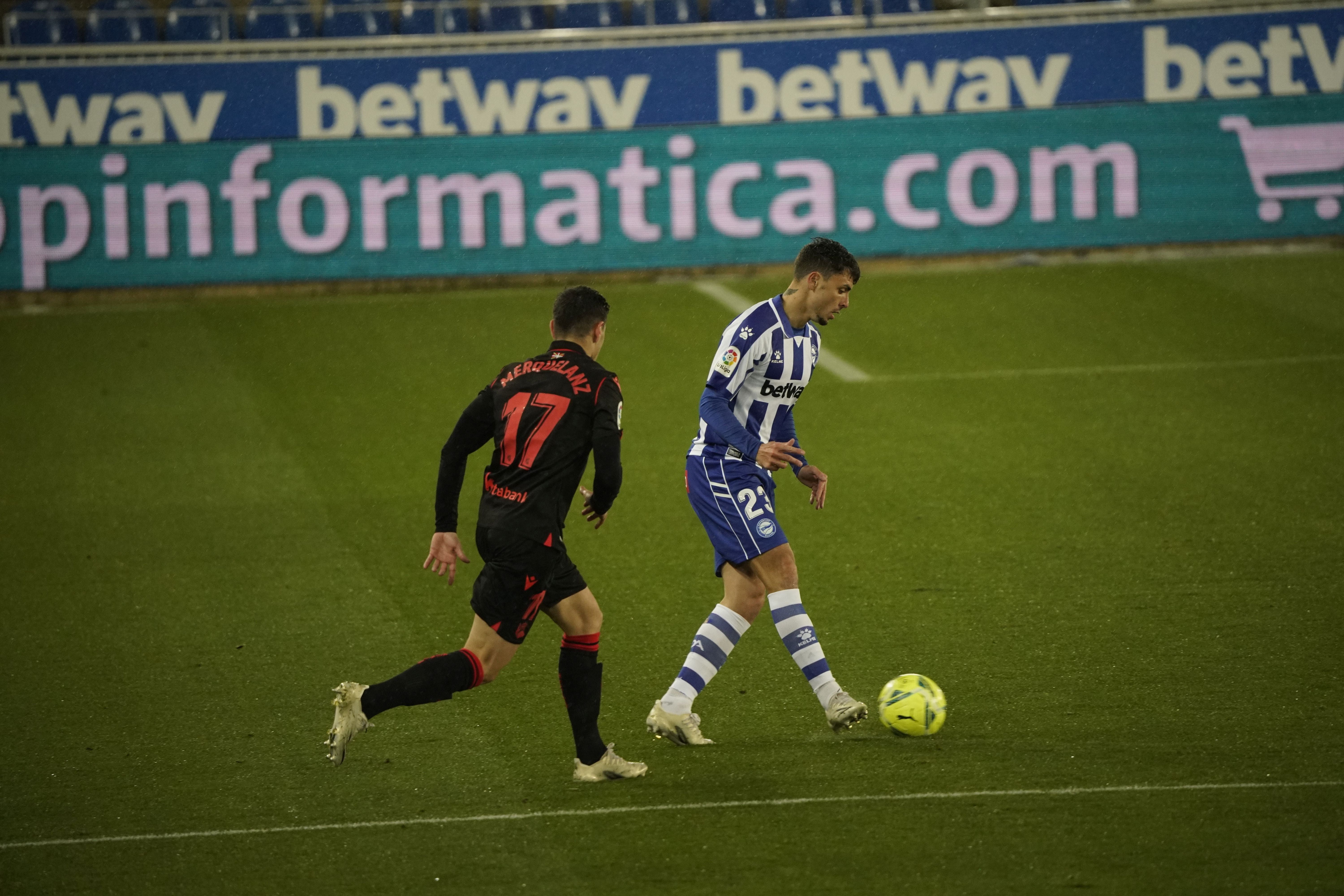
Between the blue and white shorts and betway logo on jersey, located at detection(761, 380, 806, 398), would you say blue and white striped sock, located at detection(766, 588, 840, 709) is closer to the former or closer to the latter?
the blue and white shorts

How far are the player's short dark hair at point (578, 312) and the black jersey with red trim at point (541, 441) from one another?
8 cm

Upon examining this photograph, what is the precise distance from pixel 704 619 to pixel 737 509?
71.2 inches

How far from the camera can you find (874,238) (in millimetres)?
16688

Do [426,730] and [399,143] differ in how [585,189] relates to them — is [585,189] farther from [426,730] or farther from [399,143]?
[426,730]

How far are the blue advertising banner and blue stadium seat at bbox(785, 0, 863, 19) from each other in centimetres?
214

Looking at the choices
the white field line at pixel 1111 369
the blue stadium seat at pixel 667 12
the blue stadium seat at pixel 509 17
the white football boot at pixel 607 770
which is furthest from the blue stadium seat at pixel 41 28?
the white football boot at pixel 607 770

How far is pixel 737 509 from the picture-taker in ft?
18.8

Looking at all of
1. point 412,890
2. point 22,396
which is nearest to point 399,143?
point 22,396

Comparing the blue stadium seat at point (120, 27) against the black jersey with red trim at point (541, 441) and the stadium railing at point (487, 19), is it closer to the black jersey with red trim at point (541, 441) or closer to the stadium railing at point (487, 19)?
the stadium railing at point (487, 19)

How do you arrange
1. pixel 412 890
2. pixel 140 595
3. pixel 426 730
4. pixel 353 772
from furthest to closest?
1. pixel 140 595
2. pixel 426 730
3. pixel 353 772
4. pixel 412 890

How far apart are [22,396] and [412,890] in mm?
10012

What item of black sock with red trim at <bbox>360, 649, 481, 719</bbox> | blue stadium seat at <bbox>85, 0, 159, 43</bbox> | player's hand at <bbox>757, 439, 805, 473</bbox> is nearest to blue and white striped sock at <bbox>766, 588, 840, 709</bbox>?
player's hand at <bbox>757, 439, 805, 473</bbox>

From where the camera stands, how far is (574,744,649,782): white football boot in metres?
5.33

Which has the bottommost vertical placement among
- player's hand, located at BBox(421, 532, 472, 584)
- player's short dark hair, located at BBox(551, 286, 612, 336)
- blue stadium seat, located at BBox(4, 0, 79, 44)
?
player's hand, located at BBox(421, 532, 472, 584)
